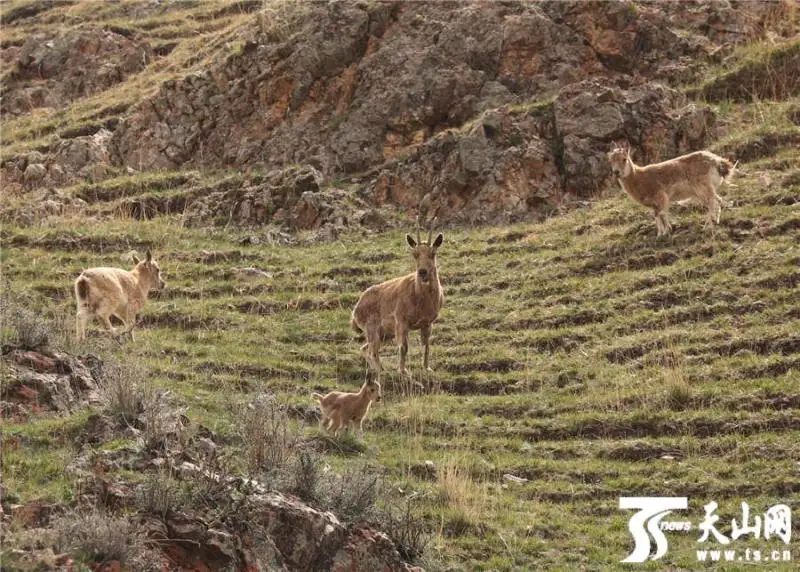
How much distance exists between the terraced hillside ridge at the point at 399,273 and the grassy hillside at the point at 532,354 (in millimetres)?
66

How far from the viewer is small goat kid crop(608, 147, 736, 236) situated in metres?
23.8

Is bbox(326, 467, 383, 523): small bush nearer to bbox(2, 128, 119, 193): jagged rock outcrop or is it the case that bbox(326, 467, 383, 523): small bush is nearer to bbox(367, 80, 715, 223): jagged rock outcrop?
bbox(367, 80, 715, 223): jagged rock outcrop

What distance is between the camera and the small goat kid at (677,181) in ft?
78.2

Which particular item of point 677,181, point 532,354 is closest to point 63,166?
point 677,181

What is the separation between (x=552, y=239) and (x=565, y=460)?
1003 centimetres

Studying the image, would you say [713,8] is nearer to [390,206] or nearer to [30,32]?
[390,206]

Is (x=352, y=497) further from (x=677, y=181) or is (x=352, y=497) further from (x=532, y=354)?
(x=677, y=181)

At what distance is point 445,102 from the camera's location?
32.7 m

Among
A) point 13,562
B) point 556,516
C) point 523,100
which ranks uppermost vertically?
point 523,100

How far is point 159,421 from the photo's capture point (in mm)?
13695

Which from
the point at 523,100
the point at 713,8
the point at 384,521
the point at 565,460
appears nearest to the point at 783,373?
the point at 565,460
